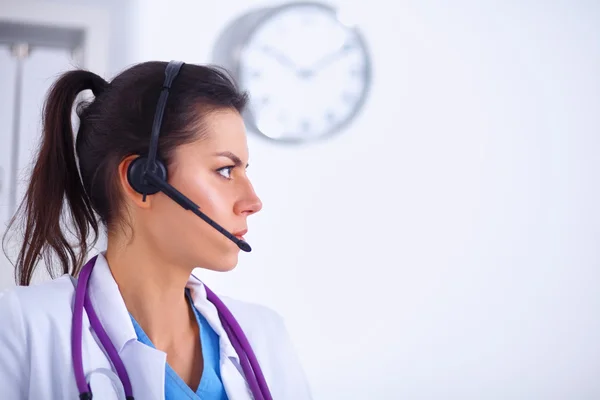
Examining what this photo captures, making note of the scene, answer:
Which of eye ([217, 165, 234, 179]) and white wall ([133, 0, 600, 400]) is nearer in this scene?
eye ([217, 165, 234, 179])

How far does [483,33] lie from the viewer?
1947 millimetres

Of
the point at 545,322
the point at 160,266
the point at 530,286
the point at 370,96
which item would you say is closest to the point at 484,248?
the point at 530,286

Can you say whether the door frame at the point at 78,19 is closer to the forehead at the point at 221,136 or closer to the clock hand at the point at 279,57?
the clock hand at the point at 279,57

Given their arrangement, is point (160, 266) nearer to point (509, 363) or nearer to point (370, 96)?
point (370, 96)

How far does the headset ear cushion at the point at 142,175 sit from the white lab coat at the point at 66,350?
0.55 feet

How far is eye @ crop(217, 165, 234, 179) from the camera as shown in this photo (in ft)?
3.22

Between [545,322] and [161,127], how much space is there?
1.47 meters

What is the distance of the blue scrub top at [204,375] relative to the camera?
0.94m

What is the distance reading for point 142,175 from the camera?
3.00ft

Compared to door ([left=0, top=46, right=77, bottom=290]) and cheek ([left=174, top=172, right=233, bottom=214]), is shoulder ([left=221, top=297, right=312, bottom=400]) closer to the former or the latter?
cheek ([left=174, top=172, right=233, bottom=214])

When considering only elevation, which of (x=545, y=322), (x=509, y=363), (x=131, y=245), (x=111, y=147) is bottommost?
(x=509, y=363)

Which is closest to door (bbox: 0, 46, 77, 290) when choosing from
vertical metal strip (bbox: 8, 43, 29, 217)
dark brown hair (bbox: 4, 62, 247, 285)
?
vertical metal strip (bbox: 8, 43, 29, 217)

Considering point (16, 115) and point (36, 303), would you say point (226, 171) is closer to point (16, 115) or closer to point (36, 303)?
point (36, 303)

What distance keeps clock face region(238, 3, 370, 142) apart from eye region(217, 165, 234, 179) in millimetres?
799
